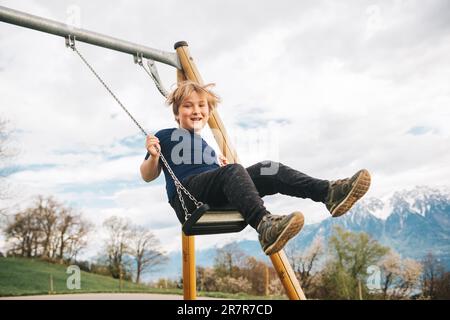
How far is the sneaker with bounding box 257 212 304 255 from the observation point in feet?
8.38

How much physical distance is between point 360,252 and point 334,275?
2055 millimetres

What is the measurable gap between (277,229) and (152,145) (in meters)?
1.22

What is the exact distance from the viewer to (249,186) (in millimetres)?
2840

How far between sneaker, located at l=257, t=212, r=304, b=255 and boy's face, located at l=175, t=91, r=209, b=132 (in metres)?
1.36

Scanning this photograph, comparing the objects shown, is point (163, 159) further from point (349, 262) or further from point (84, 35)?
Result: point (349, 262)

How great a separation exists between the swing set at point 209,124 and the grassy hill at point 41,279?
563 inches

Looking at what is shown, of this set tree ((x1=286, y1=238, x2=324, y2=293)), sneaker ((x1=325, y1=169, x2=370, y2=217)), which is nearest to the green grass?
tree ((x1=286, y1=238, x2=324, y2=293))

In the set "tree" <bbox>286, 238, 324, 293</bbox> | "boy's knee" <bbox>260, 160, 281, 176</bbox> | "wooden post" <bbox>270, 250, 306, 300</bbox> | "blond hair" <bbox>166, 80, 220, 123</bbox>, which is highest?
"blond hair" <bbox>166, 80, 220, 123</bbox>

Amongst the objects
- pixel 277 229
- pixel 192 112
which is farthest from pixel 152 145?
pixel 277 229

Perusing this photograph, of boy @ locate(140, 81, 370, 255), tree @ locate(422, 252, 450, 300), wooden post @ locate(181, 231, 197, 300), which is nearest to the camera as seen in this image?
boy @ locate(140, 81, 370, 255)

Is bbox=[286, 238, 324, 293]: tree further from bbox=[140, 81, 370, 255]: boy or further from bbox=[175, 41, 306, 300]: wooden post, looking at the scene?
bbox=[140, 81, 370, 255]: boy

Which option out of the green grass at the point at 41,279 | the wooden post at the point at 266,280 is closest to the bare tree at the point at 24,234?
the green grass at the point at 41,279

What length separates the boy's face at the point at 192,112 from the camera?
3758 mm
